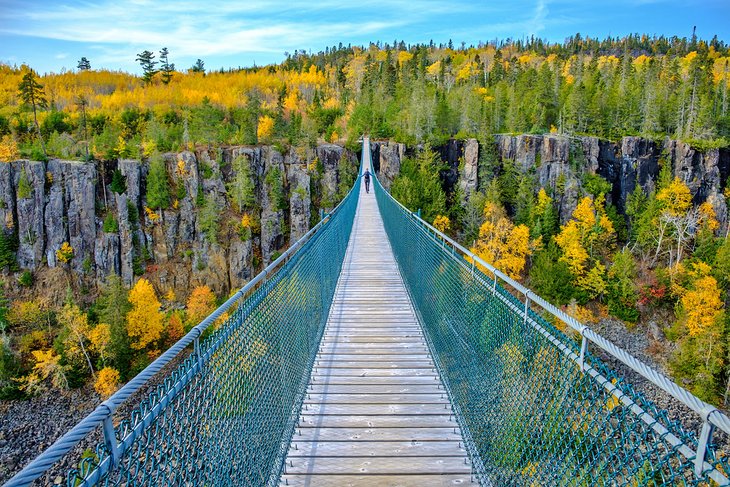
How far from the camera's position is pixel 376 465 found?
270 centimetres

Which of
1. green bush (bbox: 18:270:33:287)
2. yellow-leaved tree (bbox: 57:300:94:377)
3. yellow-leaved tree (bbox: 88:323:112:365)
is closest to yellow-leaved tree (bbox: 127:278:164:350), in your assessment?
yellow-leaved tree (bbox: 88:323:112:365)

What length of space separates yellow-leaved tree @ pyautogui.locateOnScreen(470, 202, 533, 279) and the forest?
0.18m

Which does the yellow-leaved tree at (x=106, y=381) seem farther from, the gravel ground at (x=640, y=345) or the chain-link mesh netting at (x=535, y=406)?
Result: the gravel ground at (x=640, y=345)

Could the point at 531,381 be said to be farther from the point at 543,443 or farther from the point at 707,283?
the point at 707,283

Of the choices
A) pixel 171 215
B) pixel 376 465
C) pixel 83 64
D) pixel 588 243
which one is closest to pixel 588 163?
pixel 588 243

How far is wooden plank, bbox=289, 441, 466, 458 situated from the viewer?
9.25ft

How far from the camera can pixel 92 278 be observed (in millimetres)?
38125

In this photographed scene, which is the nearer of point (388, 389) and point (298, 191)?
point (388, 389)

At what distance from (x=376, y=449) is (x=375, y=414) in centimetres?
42

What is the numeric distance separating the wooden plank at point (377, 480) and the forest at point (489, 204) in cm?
2139

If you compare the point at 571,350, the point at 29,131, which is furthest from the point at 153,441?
the point at 29,131

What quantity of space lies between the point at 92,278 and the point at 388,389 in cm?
4219

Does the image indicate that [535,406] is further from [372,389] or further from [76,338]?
[76,338]

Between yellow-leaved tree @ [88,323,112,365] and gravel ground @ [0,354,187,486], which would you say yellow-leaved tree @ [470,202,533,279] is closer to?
gravel ground @ [0,354,187,486]
